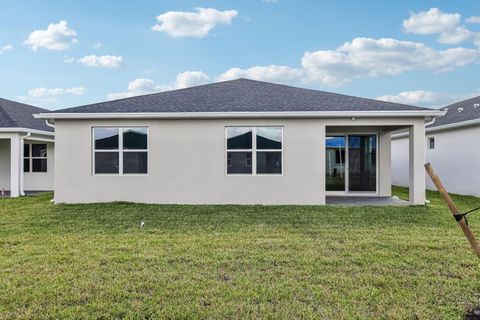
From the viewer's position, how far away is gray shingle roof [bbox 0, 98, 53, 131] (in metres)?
13.8

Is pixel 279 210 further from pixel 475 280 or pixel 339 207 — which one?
pixel 475 280

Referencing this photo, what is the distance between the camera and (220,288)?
407cm

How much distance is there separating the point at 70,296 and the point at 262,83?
40.6 feet

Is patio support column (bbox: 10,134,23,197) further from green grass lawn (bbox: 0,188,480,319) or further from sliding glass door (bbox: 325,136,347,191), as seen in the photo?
sliding glass door (bbox: 325,136,347,191)

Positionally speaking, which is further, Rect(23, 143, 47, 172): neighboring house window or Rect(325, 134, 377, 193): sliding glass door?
Rect(23, 143, 47, 172): neighboring house window

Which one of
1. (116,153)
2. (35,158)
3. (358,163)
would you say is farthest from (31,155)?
(358,163)

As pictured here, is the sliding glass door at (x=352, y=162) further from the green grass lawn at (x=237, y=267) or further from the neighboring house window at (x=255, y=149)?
the green grass lawn at (x=237, y=267)

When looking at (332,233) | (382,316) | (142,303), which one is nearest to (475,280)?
(382,316)

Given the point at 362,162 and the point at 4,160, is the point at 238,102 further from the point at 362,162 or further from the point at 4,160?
the point at 4,160

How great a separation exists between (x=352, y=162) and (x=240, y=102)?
5.13 metres

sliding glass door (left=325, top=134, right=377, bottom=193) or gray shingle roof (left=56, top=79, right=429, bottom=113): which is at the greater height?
gray shingle roof (left=56, top=79, right=429, bottom=113)

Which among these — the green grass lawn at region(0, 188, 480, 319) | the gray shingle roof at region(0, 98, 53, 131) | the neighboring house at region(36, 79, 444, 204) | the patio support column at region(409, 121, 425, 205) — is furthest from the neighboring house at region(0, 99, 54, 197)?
the patio support column at region(409, 121, 425, 205)

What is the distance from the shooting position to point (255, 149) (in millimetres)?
10836

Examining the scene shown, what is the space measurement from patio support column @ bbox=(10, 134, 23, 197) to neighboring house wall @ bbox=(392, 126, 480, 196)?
709 inches
